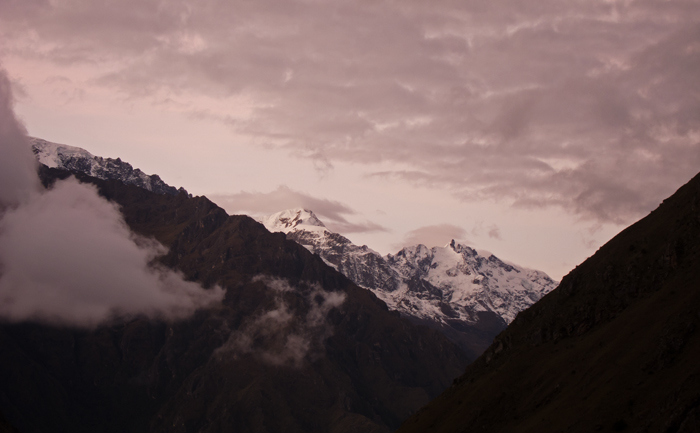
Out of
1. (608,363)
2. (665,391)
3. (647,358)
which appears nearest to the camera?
(665,391)

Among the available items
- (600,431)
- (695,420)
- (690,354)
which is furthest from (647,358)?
(695,420)

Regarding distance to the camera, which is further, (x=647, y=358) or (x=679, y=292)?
(x=679, y=292)

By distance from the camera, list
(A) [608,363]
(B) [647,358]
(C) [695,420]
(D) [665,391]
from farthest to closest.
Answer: (A) [608,363], (B) [647,358], (D) [665,391], (C) [695,420]

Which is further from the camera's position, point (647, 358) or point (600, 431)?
point (647, 358)

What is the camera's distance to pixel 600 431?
170250 mm

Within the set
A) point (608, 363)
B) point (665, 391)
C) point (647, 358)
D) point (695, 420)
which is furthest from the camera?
point (608, 363)

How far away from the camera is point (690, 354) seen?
171 meters

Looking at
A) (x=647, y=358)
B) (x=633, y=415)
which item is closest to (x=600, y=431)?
(x=633, y=415)

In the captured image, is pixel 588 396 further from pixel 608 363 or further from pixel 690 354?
pixel 690 354

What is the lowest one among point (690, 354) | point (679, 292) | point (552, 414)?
point (552, 414)

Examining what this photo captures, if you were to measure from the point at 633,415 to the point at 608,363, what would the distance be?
101 feet

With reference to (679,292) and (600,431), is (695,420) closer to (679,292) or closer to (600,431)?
(600,431)

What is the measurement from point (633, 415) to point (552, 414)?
3388 cm

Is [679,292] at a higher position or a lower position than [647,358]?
higher
